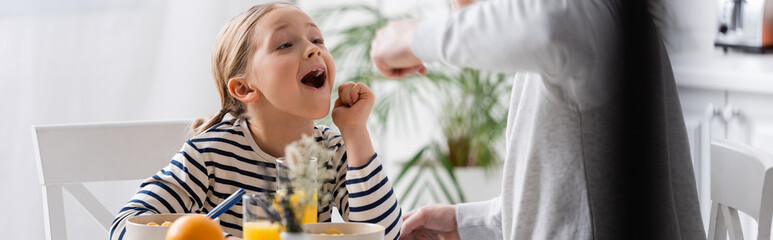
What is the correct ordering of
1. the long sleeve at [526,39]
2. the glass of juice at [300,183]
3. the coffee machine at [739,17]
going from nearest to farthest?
the coffee machine at [739,17], the long sleeve at [526,39], the glass of juice at [300,183]

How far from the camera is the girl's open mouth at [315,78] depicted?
1.03 meters

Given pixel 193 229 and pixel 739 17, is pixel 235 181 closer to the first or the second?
pixel 193 229

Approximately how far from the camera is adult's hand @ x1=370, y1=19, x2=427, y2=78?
647 mm

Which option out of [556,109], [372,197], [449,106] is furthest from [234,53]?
[449,106]

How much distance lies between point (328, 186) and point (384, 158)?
1.81 metres

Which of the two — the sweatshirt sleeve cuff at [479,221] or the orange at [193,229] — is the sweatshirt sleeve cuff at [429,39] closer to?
the orange at [193,229]

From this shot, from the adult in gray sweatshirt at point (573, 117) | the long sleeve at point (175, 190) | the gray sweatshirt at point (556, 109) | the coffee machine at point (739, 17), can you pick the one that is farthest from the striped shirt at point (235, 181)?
the coffee machine at point (739, 17)

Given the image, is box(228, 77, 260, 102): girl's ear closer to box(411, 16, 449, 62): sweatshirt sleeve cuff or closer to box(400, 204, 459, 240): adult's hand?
box(400, 204, 459, 240): adult's hand

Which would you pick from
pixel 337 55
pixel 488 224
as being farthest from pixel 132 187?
pixel 488 224

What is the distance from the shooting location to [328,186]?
1072 millimetres

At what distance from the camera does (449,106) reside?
7.87 feet

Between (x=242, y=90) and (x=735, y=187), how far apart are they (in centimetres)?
82

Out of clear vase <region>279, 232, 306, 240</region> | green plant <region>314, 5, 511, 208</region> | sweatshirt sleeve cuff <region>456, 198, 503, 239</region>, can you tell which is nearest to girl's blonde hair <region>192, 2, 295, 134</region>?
sweatshirt sleeve cuff <region>456, 198, 503, 239</region>

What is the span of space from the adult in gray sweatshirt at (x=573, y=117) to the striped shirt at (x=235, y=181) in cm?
10
